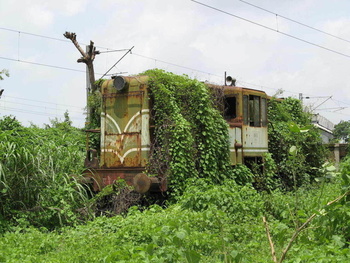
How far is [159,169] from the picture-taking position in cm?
1051

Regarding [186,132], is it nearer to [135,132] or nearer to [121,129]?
[135,132]

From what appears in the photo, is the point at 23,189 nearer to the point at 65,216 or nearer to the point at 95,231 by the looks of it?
the point at 65,216

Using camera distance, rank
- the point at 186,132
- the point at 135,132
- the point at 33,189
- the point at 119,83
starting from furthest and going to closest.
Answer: the point at 119,83 → the point at 135,132 → the point at 186,132 → the point at 33,189

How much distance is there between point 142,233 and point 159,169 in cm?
397

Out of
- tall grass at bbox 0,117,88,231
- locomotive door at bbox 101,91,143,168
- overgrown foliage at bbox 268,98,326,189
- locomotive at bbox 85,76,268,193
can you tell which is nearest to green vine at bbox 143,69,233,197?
locomotive at bbox 85,76,268,193

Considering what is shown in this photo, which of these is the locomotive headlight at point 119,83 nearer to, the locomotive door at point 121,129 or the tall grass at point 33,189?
the locomotive door at point 121,129

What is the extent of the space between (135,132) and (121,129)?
1.44 feet

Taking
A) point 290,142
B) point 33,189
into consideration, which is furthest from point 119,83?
point 290,142

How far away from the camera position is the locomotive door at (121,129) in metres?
10.9

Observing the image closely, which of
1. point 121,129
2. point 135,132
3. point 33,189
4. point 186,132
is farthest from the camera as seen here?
point 121,129

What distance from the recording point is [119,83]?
11062mm

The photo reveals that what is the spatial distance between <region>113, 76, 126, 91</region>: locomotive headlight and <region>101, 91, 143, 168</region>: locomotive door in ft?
0.65

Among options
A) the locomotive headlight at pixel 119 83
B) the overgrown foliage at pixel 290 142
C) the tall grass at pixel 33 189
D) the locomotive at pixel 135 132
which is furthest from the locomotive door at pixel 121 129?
the overgrown foliage at pixel 290 142

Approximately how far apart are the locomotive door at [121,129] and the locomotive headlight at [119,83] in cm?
20
